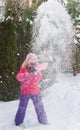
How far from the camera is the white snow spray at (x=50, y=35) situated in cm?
845

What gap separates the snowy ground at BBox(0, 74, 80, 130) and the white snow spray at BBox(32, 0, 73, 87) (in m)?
0.39

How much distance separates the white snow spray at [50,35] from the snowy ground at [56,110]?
0.39 m

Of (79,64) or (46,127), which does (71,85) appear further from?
(46,127)

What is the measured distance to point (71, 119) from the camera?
6.34 meters

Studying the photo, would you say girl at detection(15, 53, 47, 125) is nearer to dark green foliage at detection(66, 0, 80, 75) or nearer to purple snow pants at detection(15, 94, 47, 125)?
purple snow pants at detection(15, 94, 47, 125)

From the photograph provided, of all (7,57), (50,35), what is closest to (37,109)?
(7,57)

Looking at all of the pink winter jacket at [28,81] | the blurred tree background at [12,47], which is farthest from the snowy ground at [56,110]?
the pink winter jacket at [28,81]

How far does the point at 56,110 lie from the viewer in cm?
693

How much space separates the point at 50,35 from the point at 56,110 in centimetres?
209

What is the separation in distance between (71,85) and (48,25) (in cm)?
147

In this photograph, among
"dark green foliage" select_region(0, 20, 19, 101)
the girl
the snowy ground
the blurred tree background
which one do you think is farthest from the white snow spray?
the girl

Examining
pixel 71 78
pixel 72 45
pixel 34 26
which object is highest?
pixel 34 26

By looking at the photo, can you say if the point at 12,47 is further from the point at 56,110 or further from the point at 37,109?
the point at 37,109

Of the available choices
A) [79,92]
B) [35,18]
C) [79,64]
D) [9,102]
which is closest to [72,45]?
[79,64]
